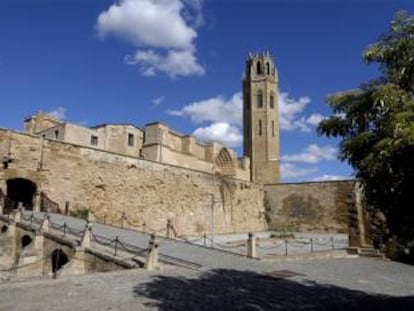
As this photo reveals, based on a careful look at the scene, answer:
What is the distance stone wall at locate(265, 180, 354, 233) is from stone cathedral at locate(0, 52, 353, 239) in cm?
9

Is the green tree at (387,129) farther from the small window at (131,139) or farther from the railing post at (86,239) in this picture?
the small window at (131,139)

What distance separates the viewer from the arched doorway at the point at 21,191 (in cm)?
2350

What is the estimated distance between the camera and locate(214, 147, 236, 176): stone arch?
5138cm

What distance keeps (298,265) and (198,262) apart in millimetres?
3530

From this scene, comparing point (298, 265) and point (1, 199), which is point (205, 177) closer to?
point (1, 199)

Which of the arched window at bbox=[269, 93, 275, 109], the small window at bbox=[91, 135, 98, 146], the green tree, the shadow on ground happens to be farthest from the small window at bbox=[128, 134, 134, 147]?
the green tree

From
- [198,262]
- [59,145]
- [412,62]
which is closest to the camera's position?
[412,62]

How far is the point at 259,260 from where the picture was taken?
14570 mm

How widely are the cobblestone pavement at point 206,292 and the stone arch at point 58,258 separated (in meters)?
4.19

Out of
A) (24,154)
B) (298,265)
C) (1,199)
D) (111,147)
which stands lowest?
(298,265)

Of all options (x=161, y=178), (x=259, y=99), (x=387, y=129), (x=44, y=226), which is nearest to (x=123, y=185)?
(x=161, y=178)

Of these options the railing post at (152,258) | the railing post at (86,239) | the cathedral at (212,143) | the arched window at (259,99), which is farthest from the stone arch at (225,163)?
the railing post at (152,258)

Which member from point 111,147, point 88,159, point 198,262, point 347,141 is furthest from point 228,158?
point 347,141

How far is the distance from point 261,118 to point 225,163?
10884 mm
